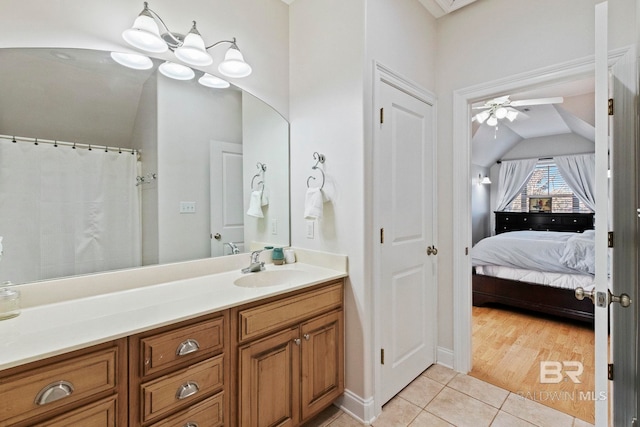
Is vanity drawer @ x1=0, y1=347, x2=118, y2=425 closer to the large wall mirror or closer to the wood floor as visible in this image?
the large wall mirror

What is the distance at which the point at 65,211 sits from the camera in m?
1.37

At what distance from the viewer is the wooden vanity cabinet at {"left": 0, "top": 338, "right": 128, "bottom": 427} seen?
33.1 inches

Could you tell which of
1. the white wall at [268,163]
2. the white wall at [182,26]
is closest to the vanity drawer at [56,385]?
the white wall at [268,163]

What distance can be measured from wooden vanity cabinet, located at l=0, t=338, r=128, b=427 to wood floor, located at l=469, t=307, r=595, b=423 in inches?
89.8

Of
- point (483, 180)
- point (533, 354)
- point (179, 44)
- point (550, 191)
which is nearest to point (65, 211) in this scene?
point (179, 44)

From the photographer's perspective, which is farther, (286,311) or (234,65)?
(234,65)

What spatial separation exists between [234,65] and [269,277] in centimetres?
136

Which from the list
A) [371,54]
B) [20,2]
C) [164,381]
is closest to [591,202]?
[371,54]

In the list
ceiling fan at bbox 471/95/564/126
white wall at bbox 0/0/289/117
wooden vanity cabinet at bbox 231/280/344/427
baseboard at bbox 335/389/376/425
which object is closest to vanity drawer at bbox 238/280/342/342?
wooden vanity cabinet at bbox 231/280/344/427

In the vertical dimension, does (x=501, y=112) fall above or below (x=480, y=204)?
above

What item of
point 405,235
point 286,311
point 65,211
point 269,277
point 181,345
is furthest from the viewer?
point 405,235

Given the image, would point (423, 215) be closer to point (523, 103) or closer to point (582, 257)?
point (582, 257)

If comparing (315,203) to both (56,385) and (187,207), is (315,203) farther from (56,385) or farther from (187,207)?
(56,385)

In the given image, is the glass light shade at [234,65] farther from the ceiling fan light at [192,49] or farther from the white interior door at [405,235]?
the white interior door at [405,235]
